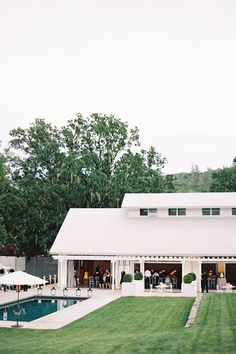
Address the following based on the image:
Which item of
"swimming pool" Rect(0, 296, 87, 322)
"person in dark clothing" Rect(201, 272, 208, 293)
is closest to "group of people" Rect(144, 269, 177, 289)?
"person in dark clothing" Rect(201, 272, 208, 293)

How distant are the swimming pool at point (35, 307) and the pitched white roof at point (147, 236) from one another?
5154 millimetres

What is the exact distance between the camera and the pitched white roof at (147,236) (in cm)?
3306

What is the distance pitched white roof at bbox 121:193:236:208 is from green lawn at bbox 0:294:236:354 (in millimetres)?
10771

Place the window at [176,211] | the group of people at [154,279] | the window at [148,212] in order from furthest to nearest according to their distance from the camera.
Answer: the window at [148,212] → the window at [176,211] → the group of people at [154,279]

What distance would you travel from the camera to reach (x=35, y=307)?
27.2 metres

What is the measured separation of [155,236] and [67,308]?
11274 mm

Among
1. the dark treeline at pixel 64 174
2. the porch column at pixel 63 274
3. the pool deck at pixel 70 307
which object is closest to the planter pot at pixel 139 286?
the pool deck at pixel 70 307

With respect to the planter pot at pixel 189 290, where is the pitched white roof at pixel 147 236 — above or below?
above

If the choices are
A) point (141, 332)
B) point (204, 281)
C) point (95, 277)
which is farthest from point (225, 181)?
point (141, 332)

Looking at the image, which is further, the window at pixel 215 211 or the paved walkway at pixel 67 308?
the window at pixel 215 211

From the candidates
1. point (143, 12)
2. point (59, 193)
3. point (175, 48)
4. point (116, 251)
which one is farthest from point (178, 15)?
point (59, 193)

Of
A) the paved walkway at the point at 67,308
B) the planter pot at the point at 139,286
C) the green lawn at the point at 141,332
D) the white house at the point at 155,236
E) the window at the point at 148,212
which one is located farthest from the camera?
the window at the point at 148,212

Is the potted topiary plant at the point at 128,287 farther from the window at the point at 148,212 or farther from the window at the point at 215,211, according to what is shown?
the window at the point at 215,211

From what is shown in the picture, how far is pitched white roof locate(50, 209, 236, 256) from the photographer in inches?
1302
